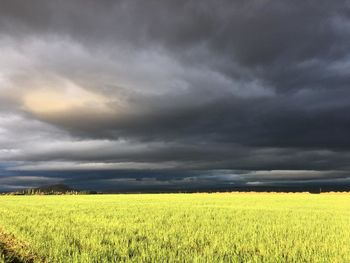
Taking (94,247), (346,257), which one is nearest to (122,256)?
(94,247)

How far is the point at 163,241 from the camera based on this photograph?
16.1 m

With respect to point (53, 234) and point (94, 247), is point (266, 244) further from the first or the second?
point (53, 234)

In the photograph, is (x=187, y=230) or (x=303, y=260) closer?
(x=303, y=260)

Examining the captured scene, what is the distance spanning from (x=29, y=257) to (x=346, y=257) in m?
11.0

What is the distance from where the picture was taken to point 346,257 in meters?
13.0

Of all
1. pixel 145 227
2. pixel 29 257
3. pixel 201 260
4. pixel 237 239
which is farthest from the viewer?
pixel 145 227

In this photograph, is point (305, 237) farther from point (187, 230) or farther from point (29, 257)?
point (29, 257)

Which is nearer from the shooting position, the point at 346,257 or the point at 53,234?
the point at 346,257

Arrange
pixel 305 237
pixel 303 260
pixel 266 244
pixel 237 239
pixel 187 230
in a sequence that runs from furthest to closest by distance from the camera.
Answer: pixel 187 230 → pixel 305 237 → pixel 237 239 → pixel 266 244 → pixel 303 260

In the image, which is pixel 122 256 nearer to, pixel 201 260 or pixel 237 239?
pixel 201 260

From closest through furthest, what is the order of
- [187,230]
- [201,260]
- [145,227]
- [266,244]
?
[201,260] → [266,244] → [187,230] → [145,227]

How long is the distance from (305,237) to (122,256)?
9576 millimetres

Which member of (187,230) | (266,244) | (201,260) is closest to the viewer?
(201,260)

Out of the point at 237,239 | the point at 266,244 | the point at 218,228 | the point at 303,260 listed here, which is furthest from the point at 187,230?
the point at 303,260
